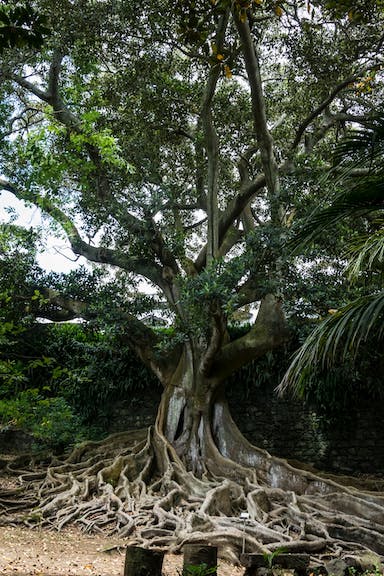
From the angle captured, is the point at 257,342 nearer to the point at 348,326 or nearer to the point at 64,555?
the point at 64,555

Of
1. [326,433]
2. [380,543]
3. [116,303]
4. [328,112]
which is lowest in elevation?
[380,543]

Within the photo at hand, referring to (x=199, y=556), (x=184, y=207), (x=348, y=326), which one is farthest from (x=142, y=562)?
(x=184, y=207)

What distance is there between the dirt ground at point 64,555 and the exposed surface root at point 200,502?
0.58 feet

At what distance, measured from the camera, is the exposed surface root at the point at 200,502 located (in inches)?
202

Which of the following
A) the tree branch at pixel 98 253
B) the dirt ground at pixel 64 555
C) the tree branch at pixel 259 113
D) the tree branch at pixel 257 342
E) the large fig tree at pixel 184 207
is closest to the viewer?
the dirt ground at pixel 64 555

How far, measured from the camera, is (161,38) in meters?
7.96

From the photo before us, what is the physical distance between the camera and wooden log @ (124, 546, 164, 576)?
112 inches

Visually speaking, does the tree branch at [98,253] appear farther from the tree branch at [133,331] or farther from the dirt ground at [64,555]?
the dirt ground at [64,555]

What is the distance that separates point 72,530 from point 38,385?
5403 mm

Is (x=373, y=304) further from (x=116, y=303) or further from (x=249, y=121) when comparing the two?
(x=249, y=121)

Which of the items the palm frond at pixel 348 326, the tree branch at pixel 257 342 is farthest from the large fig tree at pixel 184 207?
the palm frond at pixel 348 326

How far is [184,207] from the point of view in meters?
10.0

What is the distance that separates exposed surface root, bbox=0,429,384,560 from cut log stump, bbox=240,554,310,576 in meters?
0.92

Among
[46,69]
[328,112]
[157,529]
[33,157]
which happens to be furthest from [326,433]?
[46,69]
